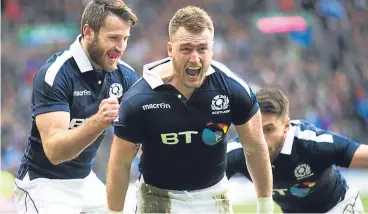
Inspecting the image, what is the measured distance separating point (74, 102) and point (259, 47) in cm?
1207

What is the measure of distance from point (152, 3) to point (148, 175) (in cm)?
1351

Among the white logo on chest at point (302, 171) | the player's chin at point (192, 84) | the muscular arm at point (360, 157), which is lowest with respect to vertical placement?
the white logo on chest at point (302, 171)

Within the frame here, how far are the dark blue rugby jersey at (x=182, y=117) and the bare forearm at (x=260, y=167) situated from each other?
26 cm

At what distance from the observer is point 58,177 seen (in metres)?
6.25

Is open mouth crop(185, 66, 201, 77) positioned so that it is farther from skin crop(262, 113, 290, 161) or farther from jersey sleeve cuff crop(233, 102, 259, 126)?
skin crop(262, 113, 290, 161)

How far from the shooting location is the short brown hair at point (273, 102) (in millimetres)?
6492

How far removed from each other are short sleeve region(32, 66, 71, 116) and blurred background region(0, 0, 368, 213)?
9313mm

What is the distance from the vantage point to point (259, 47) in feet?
58.3

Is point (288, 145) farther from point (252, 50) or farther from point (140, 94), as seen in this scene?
point (252, 50)

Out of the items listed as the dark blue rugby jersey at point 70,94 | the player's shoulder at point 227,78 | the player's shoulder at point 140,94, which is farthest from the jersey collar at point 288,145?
the player's shoulder at point 140,94

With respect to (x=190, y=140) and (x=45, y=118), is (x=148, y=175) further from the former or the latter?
(x=45, y=118)

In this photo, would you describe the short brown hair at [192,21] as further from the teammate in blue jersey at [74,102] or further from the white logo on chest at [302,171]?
the white logo on chest at [302,171]

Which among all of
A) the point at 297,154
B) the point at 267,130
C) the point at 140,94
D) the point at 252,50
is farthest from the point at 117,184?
the point at 252,50

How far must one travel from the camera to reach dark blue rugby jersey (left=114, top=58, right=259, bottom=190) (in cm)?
535
